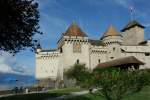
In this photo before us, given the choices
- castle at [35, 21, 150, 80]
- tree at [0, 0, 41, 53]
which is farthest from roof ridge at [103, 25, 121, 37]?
tree at [0, 0, 41, 53]

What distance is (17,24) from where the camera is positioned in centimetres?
2369

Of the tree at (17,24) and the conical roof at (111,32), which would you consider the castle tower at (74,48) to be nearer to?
the conical roof at (111,32)

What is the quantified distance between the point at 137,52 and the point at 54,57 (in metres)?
19.0

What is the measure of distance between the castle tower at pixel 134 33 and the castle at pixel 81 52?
4499mm

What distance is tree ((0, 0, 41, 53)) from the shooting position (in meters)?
22.1

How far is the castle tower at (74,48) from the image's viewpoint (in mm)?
77000

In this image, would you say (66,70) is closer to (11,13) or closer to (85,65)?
(85,65)

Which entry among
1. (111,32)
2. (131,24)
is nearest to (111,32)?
(111,32)

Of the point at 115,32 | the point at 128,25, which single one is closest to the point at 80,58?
the point at 115,32

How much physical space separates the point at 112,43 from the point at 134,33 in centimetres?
1083

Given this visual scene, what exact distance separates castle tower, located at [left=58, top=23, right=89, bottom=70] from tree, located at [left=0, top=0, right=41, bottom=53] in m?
51.4

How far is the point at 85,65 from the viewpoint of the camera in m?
76.9

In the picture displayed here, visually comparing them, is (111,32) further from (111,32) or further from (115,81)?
(115,81)

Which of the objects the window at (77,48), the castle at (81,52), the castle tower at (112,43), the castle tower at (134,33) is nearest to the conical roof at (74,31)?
the castle at (81,52)
